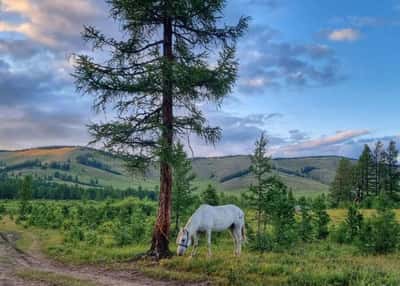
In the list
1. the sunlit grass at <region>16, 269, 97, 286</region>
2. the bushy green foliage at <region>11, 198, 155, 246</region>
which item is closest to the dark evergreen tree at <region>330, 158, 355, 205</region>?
the bushy green foliage at <region>11, 198, 155, 246</region>

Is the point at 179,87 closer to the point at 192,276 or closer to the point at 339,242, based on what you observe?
the point at 192,276

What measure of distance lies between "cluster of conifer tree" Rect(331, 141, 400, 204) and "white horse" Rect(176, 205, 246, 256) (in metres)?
76.9

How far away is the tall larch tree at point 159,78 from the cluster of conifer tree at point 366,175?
78.7m

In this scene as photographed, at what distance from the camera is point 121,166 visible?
1686 centimetres

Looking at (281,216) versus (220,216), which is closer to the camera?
(220,216)

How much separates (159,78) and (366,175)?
287 feet

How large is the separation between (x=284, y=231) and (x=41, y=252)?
16074 millimetres

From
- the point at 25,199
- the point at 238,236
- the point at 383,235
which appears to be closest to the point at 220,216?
the point at 238,236

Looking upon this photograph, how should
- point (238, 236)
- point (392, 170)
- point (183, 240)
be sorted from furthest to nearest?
1. point (392, 170)
2. point (238, 236)
3. point (183, 240)

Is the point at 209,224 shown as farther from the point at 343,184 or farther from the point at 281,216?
the point at 343,184

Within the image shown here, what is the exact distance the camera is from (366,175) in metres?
91.8

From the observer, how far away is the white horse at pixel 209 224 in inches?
637

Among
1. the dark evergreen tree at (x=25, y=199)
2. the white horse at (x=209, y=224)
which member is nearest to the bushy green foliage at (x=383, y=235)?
the white horse at (x=209, y=224)

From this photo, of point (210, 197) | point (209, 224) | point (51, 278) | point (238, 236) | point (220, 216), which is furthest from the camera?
point (210, 197)
